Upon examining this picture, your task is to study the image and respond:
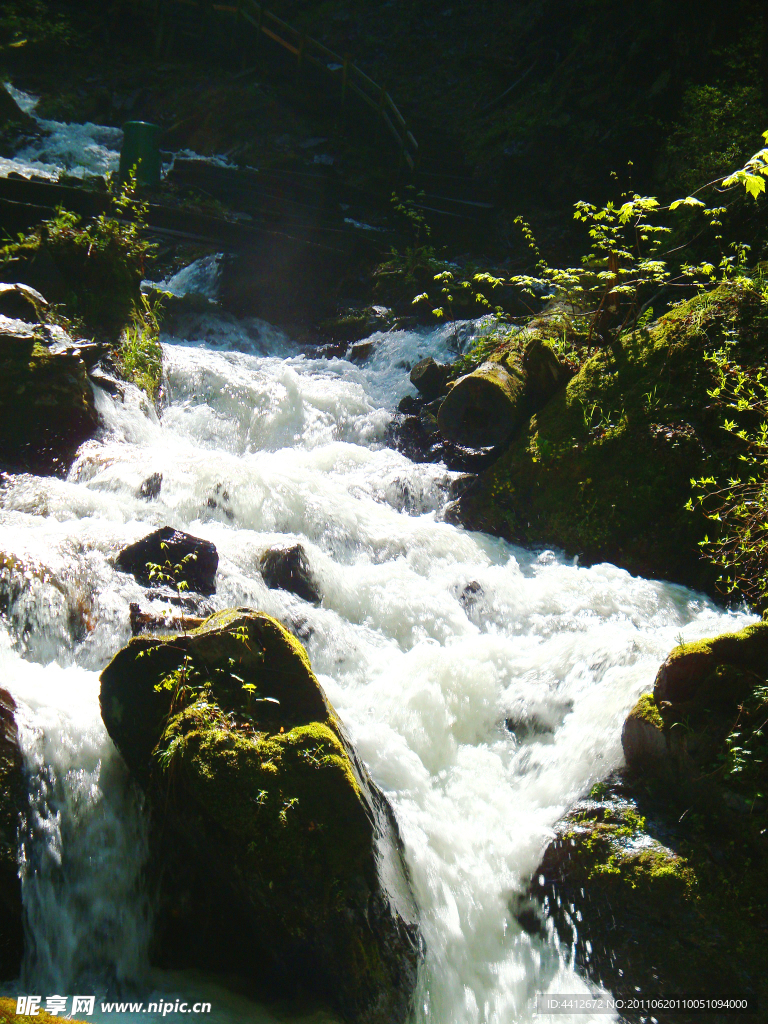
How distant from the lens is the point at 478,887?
3.20 metres

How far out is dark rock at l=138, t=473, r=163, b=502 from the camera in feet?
19.0

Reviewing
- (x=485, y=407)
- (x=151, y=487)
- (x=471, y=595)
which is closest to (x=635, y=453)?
(x=485, y=407)

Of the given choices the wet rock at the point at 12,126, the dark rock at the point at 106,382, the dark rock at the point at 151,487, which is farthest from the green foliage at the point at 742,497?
the wet rock at the point at 12,126

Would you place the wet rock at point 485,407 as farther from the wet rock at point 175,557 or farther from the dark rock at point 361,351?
the dark rock at point 361,351

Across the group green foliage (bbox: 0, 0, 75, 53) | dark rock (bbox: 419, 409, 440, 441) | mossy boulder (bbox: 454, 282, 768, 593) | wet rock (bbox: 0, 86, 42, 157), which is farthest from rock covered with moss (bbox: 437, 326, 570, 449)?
green foliage (bbox: 0, 0, 75, 53)

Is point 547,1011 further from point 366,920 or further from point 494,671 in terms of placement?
point 494,671

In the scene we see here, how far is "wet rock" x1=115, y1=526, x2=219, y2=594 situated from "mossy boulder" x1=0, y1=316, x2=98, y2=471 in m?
1.98

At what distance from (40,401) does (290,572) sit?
303 centimetres

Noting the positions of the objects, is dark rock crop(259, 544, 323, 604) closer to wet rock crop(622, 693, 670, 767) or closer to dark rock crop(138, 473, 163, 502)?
dark rock crop(138, 473, 163, 502)

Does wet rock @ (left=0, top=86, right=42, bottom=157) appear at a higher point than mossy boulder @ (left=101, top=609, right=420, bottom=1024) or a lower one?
higher

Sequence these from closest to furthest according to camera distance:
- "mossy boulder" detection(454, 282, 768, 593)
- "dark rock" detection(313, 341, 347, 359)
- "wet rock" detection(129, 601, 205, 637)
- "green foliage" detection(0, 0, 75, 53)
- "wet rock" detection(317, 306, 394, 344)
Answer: "wet rock" detection(129, 601, 205, 637)
"mossy boulder" detection(454, 282, 768, 593)
"dark rock" detection(313, 341, 347, 359)
"wet rock" detection(317, 306, 394, 344)
"green foliage" detection(0, 0, 75, 53)

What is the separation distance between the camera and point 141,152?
45.0 ft

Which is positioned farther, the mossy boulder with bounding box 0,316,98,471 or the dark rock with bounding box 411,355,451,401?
the dark rock with bounding box 411,355,451,401

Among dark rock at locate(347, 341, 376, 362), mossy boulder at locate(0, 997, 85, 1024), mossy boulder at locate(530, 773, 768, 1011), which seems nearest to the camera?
mossy boulder at locate(0, 997, 85, 1024)
